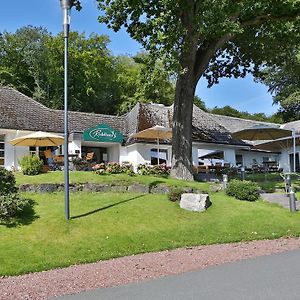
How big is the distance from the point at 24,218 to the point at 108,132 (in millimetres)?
15914

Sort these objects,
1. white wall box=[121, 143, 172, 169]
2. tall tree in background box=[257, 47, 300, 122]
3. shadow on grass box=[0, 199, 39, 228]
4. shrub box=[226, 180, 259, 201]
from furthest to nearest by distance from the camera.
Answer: tall tree in background box=[257, 47, 300, 122], white wall box=[121, 143, 172, 169], shrub box=[226, 180, 259, 201], shadow on grass box=[0, 199, 39, 228]

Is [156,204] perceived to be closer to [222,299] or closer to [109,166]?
[109,166]

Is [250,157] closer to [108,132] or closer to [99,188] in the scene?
[108,132]

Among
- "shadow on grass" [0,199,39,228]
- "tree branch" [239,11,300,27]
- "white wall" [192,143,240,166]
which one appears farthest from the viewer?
"white wall" [192,143,240,166]

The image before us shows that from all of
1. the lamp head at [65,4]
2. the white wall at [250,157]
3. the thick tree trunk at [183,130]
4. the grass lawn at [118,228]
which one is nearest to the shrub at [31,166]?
the grass lawn at [118,228]

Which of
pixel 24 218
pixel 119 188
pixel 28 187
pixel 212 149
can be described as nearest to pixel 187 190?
pixel 119 188

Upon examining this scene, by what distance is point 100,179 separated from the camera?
17.2 m

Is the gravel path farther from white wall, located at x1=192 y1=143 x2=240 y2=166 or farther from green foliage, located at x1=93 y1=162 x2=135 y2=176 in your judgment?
white wall, located at x1=192 y1=143 x2=240 y2=166

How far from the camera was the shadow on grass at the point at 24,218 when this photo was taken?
11.6 metres

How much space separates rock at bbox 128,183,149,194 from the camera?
55.3 feet

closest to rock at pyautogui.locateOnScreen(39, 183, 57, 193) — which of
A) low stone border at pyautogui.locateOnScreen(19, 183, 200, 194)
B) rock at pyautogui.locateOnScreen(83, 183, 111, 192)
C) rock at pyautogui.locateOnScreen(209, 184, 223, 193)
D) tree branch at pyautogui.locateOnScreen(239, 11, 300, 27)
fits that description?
low stone border at pyautogui.locateOnScreen(19, 183, 200, 194)

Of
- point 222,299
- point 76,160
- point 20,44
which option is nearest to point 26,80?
point 20,44

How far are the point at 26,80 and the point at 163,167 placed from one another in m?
33.1

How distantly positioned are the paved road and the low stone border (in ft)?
25.9
